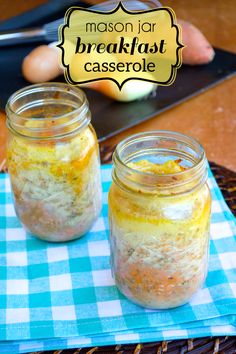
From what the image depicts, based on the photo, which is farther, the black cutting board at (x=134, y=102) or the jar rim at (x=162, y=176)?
the black cutting board at (x=134, y=102)

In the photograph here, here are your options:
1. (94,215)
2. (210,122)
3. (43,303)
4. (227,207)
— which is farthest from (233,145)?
(43,303)

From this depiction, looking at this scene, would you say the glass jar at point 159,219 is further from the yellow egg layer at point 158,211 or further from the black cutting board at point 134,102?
the black cutting board at point 134,102

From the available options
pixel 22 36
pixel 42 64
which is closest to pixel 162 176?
pixel 42 64

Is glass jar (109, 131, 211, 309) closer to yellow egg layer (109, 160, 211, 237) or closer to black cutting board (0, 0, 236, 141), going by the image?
yellow egg layer (109, 160, 211, 237)

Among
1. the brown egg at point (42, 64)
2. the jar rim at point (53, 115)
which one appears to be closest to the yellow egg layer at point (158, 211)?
the jar rim at point (53, 115)

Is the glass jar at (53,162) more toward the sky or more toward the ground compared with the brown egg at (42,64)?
more toward the sky

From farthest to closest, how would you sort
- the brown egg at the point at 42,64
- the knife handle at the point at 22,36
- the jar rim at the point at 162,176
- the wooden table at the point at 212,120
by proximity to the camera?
1. the knife handle at the point at 22,36
2. the brown egg at the point at 42,64
3. the wooden table at the point at 212,120
4. the jar rim at the point at 162,176

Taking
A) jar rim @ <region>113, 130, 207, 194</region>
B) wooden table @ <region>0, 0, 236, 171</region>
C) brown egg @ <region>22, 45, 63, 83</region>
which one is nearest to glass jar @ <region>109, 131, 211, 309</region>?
jar rim @ <region>113, 130, 207, 194</region>
